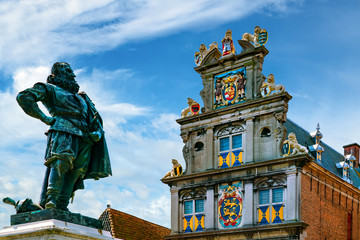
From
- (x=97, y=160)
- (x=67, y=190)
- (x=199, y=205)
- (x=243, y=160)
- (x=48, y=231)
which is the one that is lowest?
(x=48, y=231)

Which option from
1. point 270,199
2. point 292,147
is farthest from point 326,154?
point 270,199

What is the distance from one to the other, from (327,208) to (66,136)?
18762 millimetres

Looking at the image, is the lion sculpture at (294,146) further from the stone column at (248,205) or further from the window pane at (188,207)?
the window pane at (188,207)

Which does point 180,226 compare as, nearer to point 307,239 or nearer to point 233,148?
point 233,148

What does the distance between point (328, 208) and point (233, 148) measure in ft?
15.5

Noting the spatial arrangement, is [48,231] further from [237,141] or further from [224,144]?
[224,144]

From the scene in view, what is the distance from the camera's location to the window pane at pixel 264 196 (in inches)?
850

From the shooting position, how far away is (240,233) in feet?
71.5

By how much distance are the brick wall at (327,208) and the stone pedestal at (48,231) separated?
16170 mm

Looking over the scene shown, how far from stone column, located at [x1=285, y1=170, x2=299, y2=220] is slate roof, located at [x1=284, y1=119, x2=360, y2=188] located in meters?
3.27

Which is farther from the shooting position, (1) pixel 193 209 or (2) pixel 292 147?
(1) pixel 193 209

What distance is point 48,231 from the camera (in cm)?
549

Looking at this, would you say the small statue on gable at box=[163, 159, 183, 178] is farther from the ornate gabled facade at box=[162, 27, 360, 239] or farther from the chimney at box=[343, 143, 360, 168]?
the chimney at box=[343, 143, 360, 168]

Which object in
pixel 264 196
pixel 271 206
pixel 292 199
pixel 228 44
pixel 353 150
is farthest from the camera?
pixel 353 150
